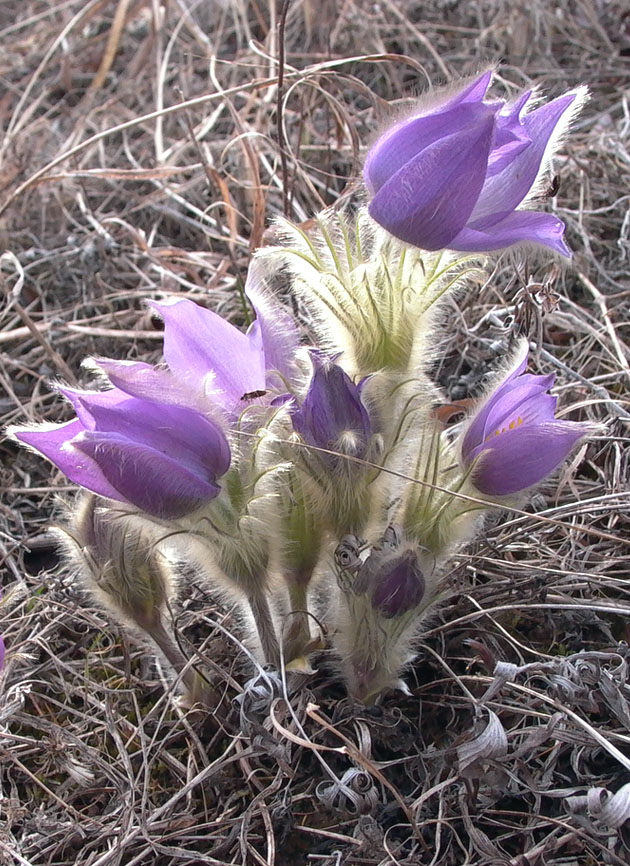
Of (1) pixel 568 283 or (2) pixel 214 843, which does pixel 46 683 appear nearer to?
(2) pixel 214 843

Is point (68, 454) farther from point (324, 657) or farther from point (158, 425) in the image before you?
point (324, 657)

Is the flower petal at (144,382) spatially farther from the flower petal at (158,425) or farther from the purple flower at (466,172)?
the purple flower at (466,172)

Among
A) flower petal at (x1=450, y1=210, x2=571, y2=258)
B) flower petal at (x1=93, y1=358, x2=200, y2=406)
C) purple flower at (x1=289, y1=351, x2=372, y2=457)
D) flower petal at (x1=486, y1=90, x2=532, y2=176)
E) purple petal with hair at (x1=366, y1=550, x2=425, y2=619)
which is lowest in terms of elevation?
purple petal with hair at (x1=366, y1=550, x2=425, y2=619)

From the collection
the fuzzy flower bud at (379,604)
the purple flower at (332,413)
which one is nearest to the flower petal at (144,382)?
the purple flower at (332,413)

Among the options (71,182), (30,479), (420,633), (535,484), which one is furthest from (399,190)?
(71,182)

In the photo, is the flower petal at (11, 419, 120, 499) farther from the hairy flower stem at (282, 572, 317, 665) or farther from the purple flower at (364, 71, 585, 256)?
the purple flower at (364, 71, 585, 256)

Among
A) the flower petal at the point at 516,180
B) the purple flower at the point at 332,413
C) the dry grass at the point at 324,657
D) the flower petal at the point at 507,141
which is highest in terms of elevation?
the flower petal at the point at 507,141

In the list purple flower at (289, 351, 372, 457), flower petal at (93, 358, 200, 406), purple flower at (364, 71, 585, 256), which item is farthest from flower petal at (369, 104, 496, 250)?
flower petal at (93, 358, 200, 406)
